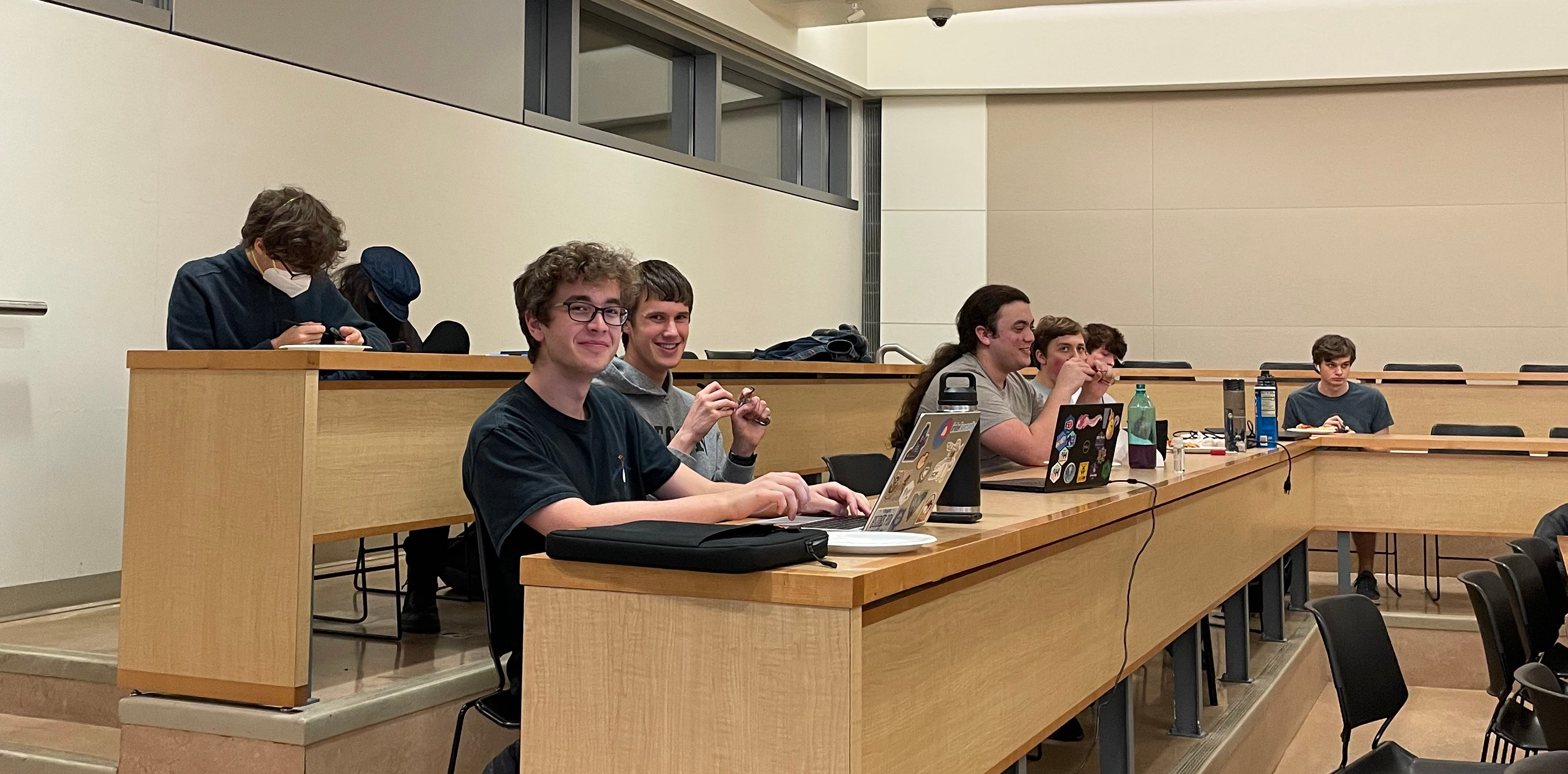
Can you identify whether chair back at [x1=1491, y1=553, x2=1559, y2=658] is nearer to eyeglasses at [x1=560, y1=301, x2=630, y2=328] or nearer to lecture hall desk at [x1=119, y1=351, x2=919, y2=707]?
eyeglasses at [x1=560, y1=301, x2=630, y2=328]

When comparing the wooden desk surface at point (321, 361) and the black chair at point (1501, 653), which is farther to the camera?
the black chair at point (1501, 653)

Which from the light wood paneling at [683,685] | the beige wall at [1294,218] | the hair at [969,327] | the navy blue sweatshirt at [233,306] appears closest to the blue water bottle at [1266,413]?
the hair at [969,327]

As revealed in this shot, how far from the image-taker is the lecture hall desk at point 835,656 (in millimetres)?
1492

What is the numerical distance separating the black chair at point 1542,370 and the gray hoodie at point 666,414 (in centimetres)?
557

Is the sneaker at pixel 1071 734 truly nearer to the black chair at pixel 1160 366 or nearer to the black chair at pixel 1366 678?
the black chair at pixel 1366 678

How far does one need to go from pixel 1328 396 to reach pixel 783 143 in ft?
13.2

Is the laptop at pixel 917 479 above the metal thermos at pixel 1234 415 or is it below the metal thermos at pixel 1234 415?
below

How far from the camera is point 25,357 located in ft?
12.6

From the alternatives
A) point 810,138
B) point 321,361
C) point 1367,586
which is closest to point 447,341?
point 321,361

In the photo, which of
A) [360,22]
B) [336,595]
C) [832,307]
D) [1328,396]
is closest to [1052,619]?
[336,595]

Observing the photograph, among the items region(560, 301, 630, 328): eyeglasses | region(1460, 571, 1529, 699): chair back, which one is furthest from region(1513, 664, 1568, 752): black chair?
region(560, 301, 630, 328): eyeglasses

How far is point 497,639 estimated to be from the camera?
7.42 feet

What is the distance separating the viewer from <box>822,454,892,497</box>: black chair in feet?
10.9

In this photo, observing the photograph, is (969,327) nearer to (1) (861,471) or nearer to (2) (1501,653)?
(1) (861,471)
